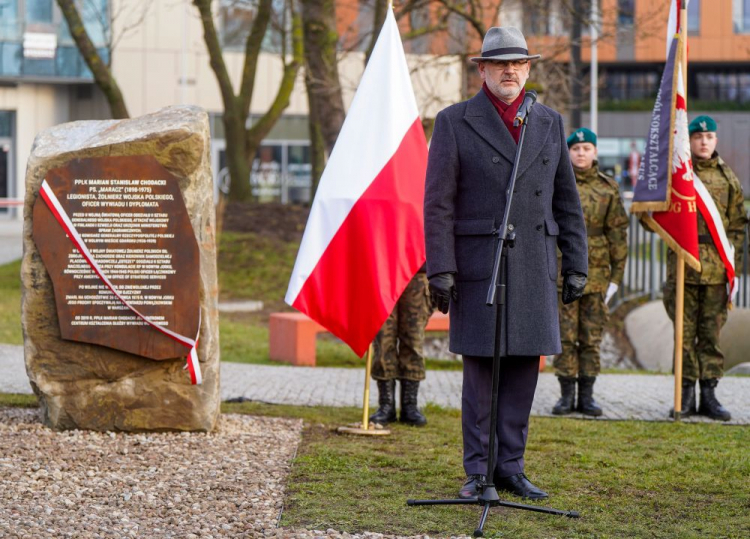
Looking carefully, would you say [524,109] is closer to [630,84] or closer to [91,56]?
[91,56]

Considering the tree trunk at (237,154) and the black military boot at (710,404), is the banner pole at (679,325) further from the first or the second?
the tree trunk at (237,154)

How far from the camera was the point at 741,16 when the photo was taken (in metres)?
57.4

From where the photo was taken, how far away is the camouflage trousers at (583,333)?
8859mm

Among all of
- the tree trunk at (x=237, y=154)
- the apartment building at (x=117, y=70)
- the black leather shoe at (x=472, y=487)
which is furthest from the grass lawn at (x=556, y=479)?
the apartment building at (x=117, y=70)

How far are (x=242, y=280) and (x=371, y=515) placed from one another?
14.1 meters

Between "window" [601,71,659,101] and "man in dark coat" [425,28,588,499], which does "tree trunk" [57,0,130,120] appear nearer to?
"man in dark coat" [425,28,588,499]

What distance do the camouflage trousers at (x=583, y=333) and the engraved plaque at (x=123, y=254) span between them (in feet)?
9.57

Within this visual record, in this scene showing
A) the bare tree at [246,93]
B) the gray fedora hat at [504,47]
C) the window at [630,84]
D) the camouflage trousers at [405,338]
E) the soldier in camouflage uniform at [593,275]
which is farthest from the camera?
the window at [630,84]

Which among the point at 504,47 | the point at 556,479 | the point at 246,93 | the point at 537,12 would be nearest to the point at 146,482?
the point at 556,479

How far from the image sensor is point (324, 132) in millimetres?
18016

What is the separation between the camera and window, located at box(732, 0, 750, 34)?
56919 mm

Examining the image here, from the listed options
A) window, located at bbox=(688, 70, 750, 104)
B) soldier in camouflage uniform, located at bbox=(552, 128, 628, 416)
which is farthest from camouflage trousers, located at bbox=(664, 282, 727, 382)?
window, located at bbox=(688, 70, 750, 104)

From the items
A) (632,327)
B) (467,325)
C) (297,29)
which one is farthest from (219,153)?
(467,325)

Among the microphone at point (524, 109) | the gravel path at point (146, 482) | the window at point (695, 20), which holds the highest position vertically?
the window at point (695, 20)
